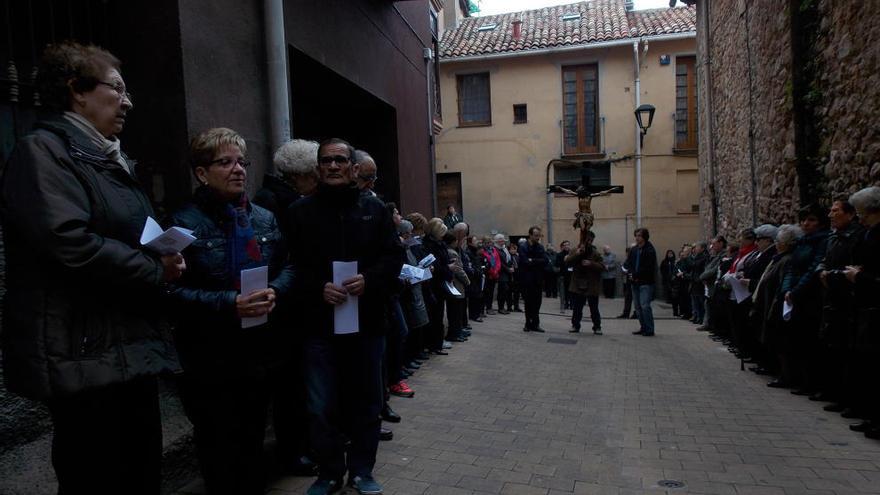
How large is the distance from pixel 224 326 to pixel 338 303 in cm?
73

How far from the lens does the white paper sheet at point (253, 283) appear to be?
2.64m

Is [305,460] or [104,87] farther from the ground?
[104,87]

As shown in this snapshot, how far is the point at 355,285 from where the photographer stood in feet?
10.6

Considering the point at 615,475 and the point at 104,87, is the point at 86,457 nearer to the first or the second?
the point at 104,87

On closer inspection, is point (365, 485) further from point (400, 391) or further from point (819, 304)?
point (819, 304)

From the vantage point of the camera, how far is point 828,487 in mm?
3732

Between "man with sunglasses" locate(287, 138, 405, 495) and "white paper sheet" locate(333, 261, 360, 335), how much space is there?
1.3 inches

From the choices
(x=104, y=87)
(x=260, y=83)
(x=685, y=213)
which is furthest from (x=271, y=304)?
(x=685, y=213)

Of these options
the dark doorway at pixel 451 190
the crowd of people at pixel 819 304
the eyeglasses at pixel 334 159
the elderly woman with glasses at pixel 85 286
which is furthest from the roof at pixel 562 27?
the elderly woman with glasses at pixel 85 286

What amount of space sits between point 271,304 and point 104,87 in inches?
44.5

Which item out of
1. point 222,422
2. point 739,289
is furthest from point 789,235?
point 222,422

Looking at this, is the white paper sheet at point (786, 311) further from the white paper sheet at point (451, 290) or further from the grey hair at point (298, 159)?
the grey hair at point (298, 159)

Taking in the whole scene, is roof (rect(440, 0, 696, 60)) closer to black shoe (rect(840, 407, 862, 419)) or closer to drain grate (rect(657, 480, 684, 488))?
black shoe (rect(840, 407, 862, 419))

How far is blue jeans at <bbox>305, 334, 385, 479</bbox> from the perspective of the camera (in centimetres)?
329
